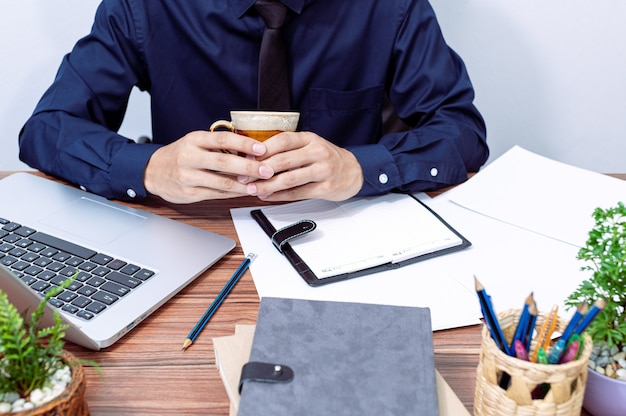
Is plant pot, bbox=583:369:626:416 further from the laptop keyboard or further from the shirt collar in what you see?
the shirt collar

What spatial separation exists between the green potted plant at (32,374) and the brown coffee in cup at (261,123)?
0.47m

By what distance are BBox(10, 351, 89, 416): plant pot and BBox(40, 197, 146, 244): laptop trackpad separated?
0.40 m

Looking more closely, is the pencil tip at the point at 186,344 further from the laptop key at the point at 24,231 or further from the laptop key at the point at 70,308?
the laptop key at the point at 24,231

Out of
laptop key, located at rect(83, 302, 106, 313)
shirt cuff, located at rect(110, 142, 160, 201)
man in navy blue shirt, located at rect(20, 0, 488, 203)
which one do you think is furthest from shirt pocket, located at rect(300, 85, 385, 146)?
laptop key, located at rect(83, 302, 106, 313)

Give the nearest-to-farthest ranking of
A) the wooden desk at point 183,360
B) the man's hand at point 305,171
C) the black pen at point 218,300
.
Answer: the wooden desk at point 183,360 < the black pen at point 218,300 < the man's hand at point 305,171

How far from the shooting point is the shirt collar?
133 centimetres

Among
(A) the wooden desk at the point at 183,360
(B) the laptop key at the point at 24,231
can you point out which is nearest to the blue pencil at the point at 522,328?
(A) the wooden desk at the point at 183,360

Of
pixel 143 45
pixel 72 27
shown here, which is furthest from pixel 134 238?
pixel 72 27

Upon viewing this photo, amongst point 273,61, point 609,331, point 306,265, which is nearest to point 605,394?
point 609,331

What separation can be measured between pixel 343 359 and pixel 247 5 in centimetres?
91

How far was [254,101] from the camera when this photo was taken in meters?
1.49

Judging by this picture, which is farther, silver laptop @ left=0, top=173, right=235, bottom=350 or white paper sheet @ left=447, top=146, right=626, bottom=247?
white paper sheet @ left=447, top=146, right=626, bottom=247

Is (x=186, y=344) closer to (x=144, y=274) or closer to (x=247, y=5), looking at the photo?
(x=144, y=274)

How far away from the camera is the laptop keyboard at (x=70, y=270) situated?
0.83 m
